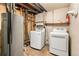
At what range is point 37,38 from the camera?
3.48 ft

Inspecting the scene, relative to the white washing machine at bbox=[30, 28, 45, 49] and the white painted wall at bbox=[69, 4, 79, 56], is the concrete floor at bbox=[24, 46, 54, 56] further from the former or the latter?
the white painted wall at bbox=[69, 4, 79, 56]

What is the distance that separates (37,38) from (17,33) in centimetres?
24

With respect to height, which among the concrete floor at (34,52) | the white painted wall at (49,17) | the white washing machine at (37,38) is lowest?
the concrete floor at (34,52)

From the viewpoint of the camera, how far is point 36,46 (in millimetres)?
1038

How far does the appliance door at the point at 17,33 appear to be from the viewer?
973mm

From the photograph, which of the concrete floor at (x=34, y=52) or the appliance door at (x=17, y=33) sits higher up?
the appliance door at (x=17, y=33)

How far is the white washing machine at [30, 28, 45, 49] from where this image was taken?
0.99 m

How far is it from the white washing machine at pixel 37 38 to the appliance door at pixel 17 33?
113 mm

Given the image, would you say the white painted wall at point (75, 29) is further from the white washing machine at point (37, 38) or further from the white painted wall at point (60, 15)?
the white washing machine at point (37, 38)

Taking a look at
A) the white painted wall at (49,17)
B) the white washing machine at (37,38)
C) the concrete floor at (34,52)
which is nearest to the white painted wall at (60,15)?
the white painted wall at (49,17)

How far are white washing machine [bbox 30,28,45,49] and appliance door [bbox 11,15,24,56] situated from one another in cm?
11

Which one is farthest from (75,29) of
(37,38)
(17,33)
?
(17,33)

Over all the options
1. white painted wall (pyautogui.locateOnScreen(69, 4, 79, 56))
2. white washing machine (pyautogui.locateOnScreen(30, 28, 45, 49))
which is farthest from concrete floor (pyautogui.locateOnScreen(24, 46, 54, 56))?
white painted wall (pyautogui.locateOnScreen(69, 4, 79, 56))

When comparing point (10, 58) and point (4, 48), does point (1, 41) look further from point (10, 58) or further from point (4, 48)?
point (10, 58)
